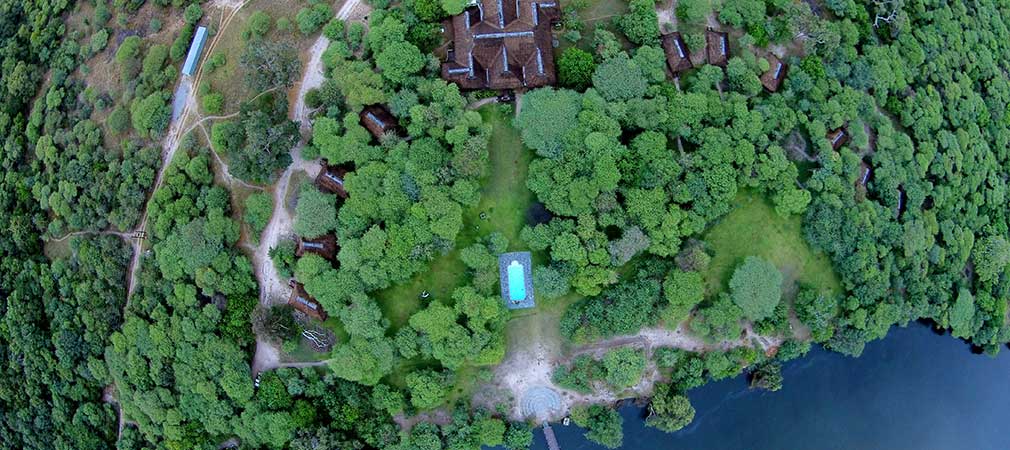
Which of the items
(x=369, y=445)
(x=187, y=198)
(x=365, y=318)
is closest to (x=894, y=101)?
(x=365, y=318)

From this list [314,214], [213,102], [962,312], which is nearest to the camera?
[314,214]

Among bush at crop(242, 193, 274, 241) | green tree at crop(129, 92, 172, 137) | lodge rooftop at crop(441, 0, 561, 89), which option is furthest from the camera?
green tree at crop(129, 92, 172, 137)

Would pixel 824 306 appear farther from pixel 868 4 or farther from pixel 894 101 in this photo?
pixel 868 4

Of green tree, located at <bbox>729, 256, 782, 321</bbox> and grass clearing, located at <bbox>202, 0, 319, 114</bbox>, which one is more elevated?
grass clearing, located at <bbox>202, 0, 319, 114</bbox>

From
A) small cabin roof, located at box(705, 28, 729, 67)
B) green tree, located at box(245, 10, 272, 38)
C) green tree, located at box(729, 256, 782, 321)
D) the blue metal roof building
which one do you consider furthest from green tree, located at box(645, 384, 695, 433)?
the blue metal roof building

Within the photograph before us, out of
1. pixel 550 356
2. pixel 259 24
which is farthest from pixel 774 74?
pixel 259 24

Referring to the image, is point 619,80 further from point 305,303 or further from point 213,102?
point 213,102

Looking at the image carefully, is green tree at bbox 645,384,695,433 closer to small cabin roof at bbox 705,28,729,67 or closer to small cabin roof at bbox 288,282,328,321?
small cabin roof at bbox 705,28,729,67

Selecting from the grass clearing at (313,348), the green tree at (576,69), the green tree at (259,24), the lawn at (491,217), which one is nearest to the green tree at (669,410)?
the lawn at (491,217)
